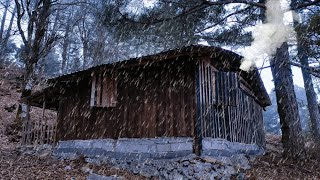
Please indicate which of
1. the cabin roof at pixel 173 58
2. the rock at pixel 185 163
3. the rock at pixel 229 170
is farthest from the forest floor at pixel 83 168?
the cabin roof at pixel 173 58

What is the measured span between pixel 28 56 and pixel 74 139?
4933 millimetres

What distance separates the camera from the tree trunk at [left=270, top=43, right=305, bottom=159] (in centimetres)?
1087

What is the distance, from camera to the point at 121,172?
32.2ft

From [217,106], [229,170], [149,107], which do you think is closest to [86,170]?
[149,107]

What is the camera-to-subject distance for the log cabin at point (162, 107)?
9820mm

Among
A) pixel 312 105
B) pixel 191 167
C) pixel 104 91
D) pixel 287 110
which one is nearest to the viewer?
pixel 191 167

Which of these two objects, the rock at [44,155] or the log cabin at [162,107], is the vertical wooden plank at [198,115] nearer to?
the log cabin at [162,107]

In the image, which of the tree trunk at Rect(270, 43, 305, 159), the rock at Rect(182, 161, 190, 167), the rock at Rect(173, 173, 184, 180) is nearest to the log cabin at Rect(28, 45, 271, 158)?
the rock at Rect(182, 161, 190, 167)

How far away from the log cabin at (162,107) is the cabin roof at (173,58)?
3 cm

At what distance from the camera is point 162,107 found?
34.6 feet

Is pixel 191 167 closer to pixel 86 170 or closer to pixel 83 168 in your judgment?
pixel 86 170

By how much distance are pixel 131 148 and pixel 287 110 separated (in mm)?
5907

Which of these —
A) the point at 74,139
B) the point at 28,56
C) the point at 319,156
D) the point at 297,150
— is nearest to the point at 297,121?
the point at 297,150

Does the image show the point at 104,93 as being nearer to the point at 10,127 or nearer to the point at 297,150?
the point at 297,150
